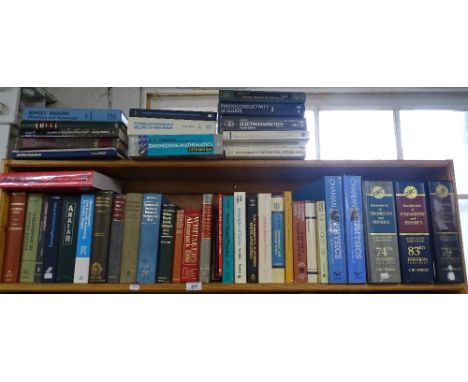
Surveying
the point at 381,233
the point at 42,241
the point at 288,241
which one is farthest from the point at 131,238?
the point at 381,233

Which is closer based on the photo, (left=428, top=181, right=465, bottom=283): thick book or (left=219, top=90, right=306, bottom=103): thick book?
(left=428, top=181, right=465, bottom=283): thick book

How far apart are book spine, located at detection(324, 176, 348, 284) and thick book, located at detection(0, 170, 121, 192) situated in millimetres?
730

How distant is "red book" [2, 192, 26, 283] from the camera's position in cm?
102

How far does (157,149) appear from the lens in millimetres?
1081

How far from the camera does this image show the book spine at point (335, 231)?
101 centimetres

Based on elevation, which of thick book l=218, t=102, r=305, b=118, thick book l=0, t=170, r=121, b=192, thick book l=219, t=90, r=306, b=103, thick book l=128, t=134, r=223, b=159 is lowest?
thick book l=0, t=170, r=121, b=192

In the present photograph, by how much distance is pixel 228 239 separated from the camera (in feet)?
3.43

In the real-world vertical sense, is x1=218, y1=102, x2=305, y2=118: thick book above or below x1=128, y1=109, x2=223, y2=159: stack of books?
above

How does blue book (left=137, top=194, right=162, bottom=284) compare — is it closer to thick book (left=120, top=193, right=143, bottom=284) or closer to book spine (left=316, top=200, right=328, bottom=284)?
thick book (left=120, top=193, right=143, bottom=284)

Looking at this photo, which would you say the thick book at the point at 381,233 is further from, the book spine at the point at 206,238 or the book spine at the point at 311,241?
the book spine at the point at 206,238

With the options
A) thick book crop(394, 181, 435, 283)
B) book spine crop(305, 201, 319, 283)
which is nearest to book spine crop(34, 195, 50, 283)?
book spine crop(305, 201, 319, 283)

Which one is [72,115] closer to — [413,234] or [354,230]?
[354,230]

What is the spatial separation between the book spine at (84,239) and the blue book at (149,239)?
15 cm
